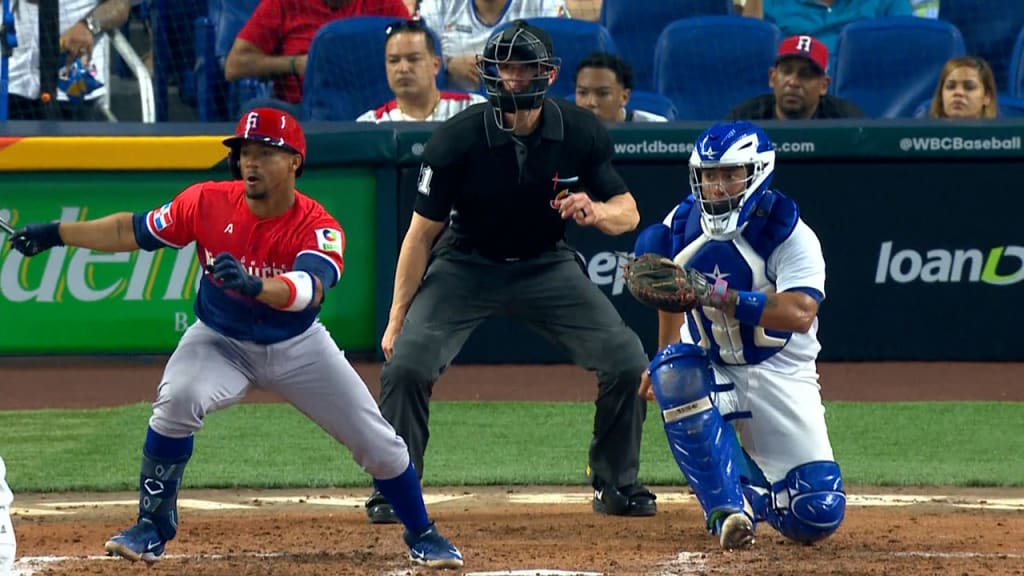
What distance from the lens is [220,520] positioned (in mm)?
6590

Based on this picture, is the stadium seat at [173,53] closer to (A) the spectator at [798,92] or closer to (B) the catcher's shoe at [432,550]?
(A) the spectator at [798,92]

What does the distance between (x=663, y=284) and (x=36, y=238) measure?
1.97 m

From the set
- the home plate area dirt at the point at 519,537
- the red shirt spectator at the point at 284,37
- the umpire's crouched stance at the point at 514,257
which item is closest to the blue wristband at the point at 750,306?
the home plate area dirt at the point at 519,537

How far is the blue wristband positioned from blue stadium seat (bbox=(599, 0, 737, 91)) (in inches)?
233

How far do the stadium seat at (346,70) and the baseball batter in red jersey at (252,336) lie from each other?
4.82 m

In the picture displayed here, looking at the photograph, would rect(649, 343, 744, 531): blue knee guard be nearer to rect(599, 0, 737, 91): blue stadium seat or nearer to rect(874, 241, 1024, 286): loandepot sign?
rect(874, 241, 1024, 286): loandepot sign

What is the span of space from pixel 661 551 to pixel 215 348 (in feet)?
5.42

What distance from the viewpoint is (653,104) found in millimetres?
10625

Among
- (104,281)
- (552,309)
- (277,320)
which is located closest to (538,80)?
(552,309)

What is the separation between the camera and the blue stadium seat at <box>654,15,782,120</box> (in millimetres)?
10883

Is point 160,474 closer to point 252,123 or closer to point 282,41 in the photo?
point 252,123

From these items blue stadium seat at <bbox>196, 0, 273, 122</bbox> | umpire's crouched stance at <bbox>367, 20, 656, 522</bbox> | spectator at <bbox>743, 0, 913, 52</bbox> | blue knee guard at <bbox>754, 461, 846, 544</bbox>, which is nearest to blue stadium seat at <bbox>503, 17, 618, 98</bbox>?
spectator at <bbox>743, 0, 913, 52</bbox>

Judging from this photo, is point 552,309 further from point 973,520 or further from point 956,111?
point 956,111

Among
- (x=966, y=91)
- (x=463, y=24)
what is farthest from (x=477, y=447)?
(x=966, y=91)
